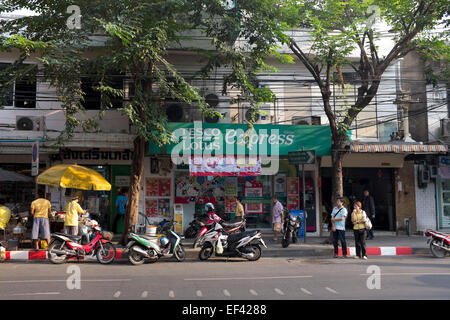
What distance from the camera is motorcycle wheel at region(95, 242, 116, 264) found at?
10.8 m

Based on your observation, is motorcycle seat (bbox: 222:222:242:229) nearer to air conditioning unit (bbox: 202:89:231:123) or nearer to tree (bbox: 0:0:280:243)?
tree (bbox: 0:0:280:243)

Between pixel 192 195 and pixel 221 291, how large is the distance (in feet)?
30.9

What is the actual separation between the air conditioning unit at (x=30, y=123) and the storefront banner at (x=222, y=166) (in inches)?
246

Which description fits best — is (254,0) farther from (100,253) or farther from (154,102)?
(100,253)

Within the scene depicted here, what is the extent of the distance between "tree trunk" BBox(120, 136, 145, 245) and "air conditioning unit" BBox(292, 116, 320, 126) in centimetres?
737

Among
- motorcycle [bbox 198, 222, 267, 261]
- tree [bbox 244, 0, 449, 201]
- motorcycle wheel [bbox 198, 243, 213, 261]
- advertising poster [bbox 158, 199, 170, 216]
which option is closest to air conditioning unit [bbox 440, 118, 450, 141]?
tree [bbox 244, 0, 449, 201]

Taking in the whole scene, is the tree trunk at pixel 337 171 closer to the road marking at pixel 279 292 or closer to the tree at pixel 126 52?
the tree at pixel 126 52

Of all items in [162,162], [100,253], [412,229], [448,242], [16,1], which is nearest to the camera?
[100,253]

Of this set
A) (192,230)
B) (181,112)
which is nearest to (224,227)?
(192,230)

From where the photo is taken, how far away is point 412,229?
1725 centimetres

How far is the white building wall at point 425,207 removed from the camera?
680 inches

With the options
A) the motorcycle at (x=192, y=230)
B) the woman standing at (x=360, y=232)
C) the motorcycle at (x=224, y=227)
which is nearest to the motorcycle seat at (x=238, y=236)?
the motorcycle at (x=224, y=227)

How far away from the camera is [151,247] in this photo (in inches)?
413

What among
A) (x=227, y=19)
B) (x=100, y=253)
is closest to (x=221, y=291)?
(x=100, y=253)
